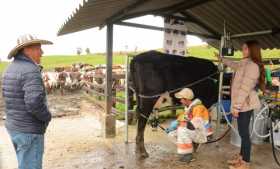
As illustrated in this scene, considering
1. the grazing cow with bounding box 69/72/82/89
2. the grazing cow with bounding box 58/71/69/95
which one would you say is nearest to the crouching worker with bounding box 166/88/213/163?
the grazing cow with bounding box 58/71/69/95

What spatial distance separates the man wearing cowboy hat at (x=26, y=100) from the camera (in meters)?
2.63

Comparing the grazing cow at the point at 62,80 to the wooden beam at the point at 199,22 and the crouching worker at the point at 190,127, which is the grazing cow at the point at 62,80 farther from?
the crouching worker at the point at 190,127

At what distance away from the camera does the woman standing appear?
4.08m

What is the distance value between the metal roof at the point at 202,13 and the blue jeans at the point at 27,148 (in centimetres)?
229

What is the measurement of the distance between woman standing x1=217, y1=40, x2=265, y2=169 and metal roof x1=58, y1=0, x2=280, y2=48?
174cm

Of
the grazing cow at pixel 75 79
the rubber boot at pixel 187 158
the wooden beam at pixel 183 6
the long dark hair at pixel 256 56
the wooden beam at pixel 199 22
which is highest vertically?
the wooden beam at pixel 183 6

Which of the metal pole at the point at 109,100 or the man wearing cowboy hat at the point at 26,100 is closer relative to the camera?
the man wearing cowboy hat at the point at 26,100

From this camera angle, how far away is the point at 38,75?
270 cm

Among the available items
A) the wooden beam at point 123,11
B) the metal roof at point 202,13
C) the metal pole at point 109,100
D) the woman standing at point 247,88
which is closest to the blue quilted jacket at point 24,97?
the metal roof at point 202,13

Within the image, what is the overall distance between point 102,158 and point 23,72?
2.67m

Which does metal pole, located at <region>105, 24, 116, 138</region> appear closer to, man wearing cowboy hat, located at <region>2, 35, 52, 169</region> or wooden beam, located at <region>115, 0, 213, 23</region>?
wooden beam, located at <region>115, 0, 213, 23</region>

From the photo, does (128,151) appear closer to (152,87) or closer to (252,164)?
(152,87)

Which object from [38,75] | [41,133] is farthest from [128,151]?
[38,75]

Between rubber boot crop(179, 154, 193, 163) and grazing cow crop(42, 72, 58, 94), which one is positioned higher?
grazing cow crop(42, 72, 58, 94)
